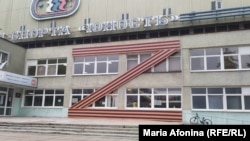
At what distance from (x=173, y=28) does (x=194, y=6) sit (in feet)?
8.07

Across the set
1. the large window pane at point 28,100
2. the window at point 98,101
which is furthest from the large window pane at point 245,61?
the large window pane at point 28,100

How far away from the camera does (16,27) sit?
1093 inches

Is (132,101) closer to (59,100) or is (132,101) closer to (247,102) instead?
(59,100)

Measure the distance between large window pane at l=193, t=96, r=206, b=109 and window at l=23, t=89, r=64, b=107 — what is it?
11050mm

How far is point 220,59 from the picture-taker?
62.7 feet

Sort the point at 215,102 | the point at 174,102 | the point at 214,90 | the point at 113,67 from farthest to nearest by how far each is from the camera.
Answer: the point at 113,67 → the point at 174,102 → the point at 214,90 → the point at 215,102

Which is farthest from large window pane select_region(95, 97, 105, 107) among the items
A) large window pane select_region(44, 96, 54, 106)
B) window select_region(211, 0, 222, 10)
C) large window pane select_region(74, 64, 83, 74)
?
window select_region(211, 0, 222, 10)

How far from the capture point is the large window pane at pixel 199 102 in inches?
745

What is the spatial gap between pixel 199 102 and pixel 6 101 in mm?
15858

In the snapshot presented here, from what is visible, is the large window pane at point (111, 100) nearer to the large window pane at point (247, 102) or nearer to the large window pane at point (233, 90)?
the large window pane at point (233, 90)

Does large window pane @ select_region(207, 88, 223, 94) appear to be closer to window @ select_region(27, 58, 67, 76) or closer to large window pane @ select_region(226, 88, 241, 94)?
large window pane @ select_region(226, 88, 241, 94)

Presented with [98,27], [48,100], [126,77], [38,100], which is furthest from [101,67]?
[38,100]

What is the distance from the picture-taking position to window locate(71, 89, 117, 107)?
21.4 meters

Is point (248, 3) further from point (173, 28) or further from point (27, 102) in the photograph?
point (27, 102)
